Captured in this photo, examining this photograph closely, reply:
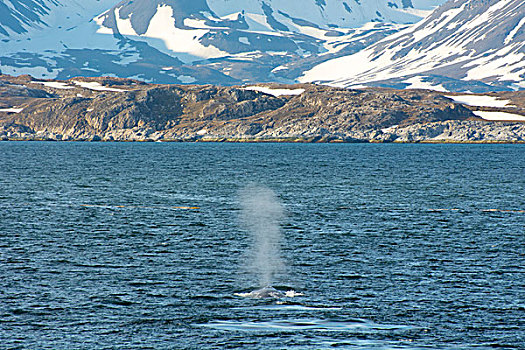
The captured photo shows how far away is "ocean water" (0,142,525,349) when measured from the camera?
29.8 meters

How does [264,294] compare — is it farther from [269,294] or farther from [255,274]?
[255,274]

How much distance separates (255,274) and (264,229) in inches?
778

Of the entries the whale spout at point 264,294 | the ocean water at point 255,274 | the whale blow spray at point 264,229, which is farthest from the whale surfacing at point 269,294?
the whale blow spray at point 264,229

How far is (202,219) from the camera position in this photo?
67.0 metres

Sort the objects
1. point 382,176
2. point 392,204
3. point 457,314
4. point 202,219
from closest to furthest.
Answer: point 457,314
point 202,219
point 392,204
point 382,176

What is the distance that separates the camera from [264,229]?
61.8 meters

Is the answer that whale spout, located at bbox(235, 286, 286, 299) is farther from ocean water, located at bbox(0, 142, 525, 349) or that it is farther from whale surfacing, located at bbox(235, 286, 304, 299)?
ocean water, located at bbox(0, 142, 525, 349)

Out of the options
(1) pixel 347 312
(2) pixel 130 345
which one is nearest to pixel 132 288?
(2) pixel 130 345

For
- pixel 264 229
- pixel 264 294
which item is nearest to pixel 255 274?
pixel 264 294

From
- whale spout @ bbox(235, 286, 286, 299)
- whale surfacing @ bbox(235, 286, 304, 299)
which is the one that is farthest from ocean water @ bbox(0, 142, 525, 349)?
whale spout @ bbox(235, 286, 286, 299)

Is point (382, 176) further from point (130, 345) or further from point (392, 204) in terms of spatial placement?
point (130, 345)

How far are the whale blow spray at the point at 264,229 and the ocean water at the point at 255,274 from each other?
46 centimetres

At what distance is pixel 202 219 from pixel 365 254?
75.0ft

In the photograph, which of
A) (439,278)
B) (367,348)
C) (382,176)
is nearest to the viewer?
(367,348)
